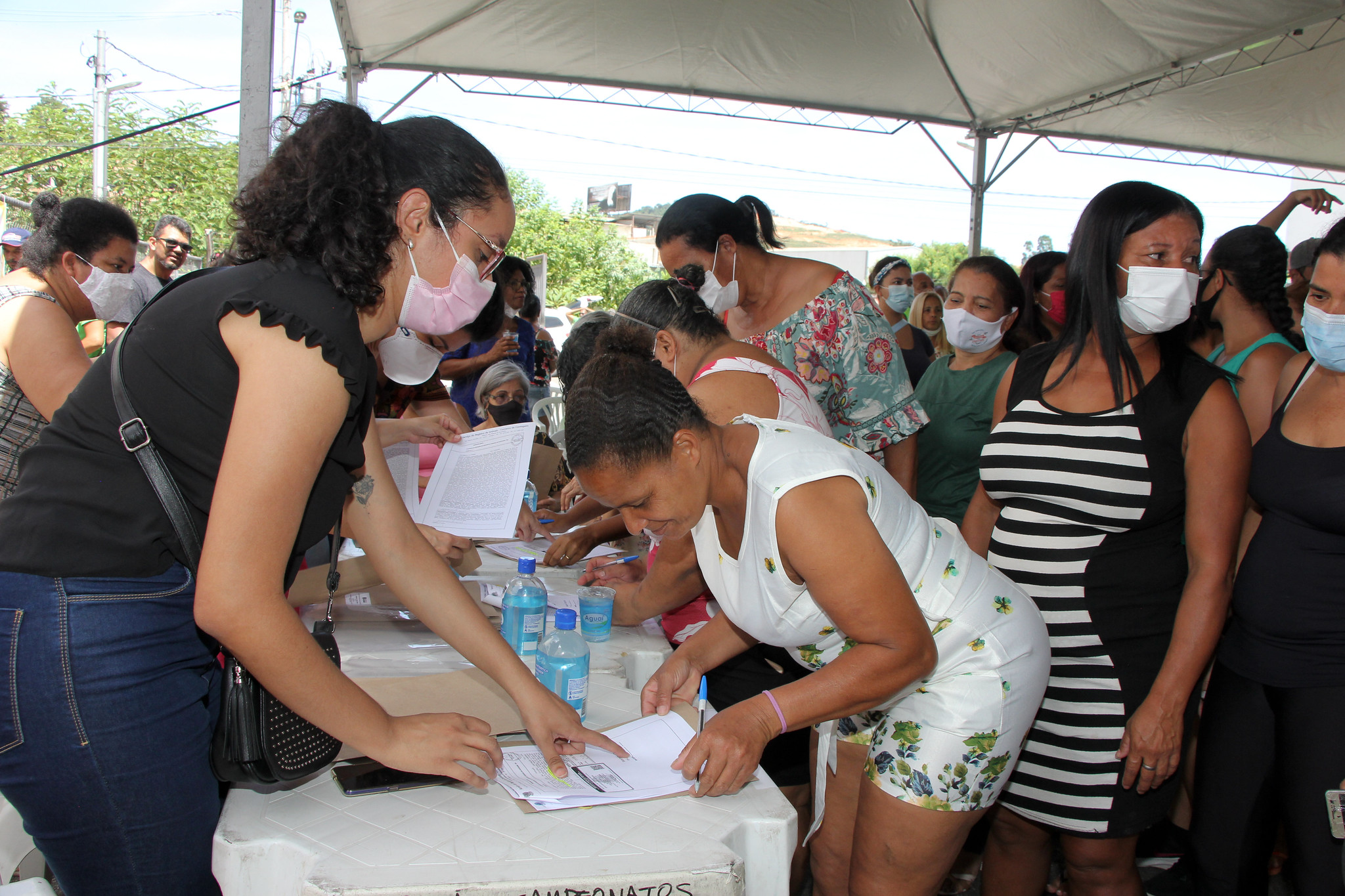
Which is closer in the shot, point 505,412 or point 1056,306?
point 1056,306

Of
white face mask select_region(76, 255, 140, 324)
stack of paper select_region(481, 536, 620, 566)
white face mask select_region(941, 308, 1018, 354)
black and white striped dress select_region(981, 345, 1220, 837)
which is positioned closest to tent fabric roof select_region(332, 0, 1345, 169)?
white face mask select_region(76, 255, 140, 324)

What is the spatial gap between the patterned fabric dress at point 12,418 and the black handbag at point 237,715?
1619mm

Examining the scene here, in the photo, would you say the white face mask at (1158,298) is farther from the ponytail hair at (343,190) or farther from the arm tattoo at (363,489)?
the arm tattoo at (363,489)

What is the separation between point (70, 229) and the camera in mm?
2752

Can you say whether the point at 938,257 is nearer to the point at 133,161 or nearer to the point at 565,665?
the point at 133,161

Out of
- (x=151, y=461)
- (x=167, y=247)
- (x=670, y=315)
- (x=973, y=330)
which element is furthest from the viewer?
(x=167, y=247)

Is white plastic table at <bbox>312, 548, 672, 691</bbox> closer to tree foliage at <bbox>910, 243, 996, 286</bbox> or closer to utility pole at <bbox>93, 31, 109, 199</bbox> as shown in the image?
utility pole at <bbox>93, 31, 109, 199</bbox>

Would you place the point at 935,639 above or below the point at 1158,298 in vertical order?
below

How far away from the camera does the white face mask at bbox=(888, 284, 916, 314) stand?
21.9 ft

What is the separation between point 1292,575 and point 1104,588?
1.28ft

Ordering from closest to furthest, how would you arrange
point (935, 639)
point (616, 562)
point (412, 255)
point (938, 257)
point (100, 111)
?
point (412, 255), point (935, 639), point (616, 562), point (100, 111), point (938, 257)

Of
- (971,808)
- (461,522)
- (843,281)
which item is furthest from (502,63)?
(971,808)

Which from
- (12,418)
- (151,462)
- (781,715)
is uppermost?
(151,462)

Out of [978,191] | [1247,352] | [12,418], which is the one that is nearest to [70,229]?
[12,418]
